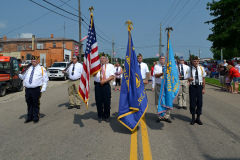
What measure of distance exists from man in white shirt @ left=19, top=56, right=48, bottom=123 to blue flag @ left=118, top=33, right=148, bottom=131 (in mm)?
2617

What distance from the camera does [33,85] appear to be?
5.91m

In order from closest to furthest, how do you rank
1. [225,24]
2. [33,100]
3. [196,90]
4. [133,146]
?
[133,146], [196,90], [33,100], [225,24]

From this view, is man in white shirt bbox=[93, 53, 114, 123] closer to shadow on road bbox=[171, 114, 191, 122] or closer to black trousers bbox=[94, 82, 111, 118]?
black trousers bbox=[94, 82, 111, 118]

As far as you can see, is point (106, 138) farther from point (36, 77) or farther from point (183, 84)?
point (183, 84)

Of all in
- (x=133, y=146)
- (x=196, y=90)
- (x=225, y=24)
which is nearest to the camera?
(x=133, y=146)

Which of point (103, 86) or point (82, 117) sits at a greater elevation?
point (103, 86)

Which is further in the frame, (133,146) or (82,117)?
(82,117)

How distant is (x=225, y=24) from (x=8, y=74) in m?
28.0

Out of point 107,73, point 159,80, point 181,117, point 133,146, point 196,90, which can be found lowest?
point 133,146

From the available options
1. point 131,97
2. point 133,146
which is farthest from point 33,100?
point 133,146

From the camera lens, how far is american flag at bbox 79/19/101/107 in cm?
555

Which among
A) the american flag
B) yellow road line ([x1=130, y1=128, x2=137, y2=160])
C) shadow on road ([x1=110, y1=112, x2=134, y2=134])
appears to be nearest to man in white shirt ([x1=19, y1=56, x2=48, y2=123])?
the american flag

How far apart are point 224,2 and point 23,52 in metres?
43.5

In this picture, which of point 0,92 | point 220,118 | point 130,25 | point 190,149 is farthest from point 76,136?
point 0,92
